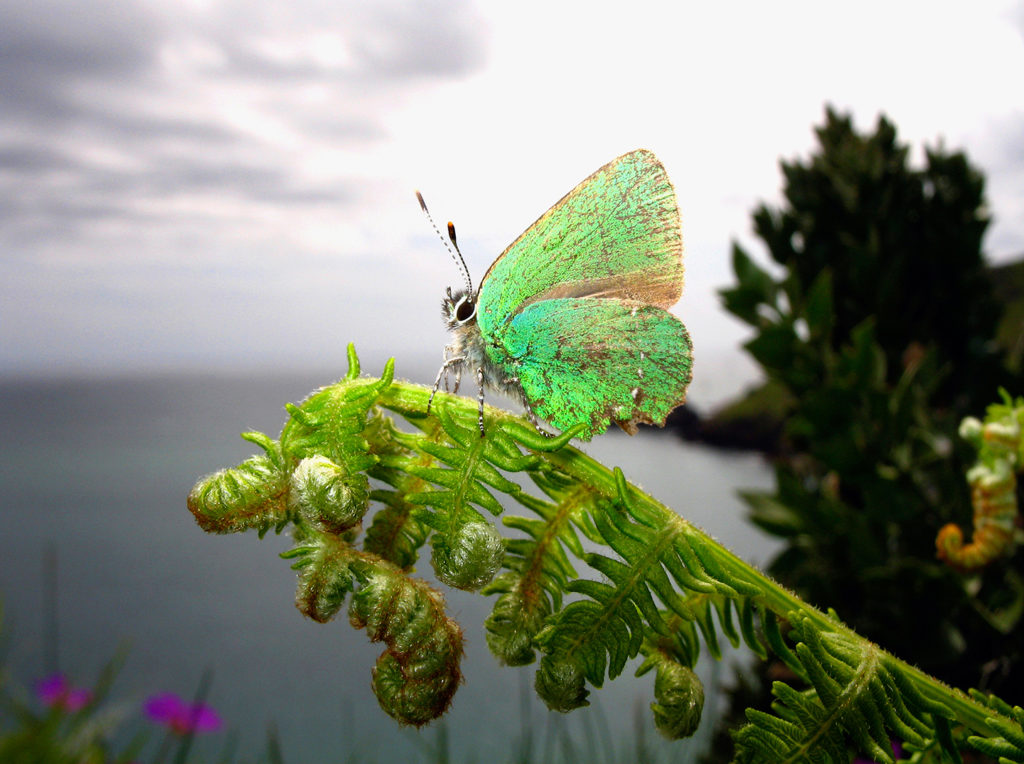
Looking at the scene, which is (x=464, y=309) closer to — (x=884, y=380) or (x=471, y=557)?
(x=471, y=557)

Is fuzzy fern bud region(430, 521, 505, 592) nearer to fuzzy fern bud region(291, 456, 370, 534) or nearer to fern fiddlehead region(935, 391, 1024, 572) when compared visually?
fuzzy fern bud region(291, 456, 370, 534)

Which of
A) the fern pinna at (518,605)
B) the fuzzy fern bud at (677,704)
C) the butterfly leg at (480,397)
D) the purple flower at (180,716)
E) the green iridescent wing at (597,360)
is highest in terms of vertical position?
the green iridescent wing at (597,360)

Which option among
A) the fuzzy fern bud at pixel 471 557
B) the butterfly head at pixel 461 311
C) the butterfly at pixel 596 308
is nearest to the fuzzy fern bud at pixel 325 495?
the fuzzy fern bud at pixel 471 557

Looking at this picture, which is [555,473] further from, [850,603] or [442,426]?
[850,603]

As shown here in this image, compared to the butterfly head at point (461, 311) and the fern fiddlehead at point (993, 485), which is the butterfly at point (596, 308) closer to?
the butterfly head at point (461, 311)

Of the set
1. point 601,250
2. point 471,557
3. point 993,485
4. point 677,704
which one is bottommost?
point 677,704

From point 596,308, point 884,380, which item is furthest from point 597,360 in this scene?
A: point 884,380

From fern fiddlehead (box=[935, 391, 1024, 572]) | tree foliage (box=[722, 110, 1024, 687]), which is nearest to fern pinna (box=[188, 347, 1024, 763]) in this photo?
fern fiddlehead (box=[935, 391, 1024, 572])
